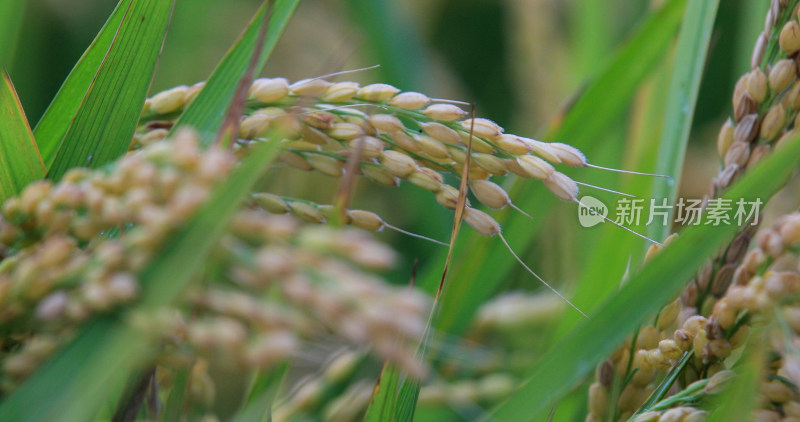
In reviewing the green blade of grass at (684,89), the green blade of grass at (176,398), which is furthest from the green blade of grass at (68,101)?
the green blade of grass at (684,89)

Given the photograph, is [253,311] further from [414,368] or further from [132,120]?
[132,120]

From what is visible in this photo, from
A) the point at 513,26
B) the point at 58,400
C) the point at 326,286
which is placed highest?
the point at 513,26

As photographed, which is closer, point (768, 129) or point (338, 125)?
point (338, 125)

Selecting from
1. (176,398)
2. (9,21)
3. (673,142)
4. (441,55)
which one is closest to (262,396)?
(176,398)

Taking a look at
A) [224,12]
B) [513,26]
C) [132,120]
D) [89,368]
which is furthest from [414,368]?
[224,12]

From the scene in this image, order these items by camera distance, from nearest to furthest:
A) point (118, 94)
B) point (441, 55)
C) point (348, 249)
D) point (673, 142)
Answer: point (348, 249) → point (118, 94) → point (673, 142) → point (441, 55)

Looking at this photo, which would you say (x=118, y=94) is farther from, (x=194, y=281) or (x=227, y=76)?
(x=194, y=281)

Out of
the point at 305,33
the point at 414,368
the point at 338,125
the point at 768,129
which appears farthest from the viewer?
the point at 305,33

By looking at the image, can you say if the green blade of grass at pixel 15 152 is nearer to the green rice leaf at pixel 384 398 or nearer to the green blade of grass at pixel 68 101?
the green blade of grass at pixel 68 101
